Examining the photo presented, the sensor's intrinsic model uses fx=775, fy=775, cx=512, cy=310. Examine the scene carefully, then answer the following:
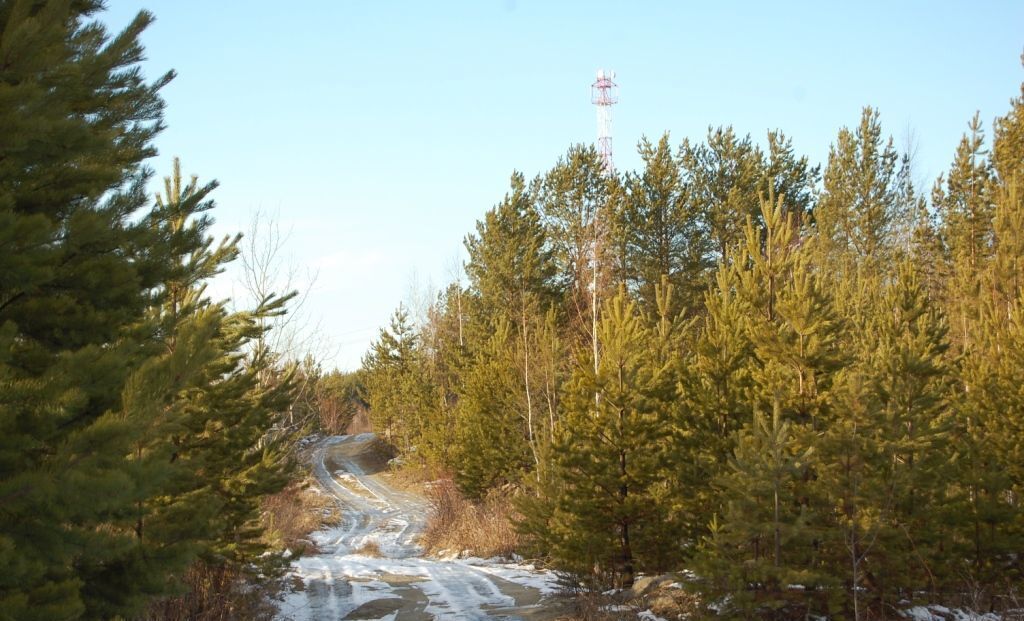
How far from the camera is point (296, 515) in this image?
86.2 feet

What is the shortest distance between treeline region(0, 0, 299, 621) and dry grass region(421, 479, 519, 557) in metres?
13.5

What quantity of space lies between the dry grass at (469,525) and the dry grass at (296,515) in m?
4.12

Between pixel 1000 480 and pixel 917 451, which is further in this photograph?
pixel 1000 480

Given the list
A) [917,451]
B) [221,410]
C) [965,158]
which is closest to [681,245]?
[965,158]

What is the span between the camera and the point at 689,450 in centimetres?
1320

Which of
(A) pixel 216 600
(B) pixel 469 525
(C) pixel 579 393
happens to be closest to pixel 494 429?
(B) pixel 469 525

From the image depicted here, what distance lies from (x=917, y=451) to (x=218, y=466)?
987 centimetres

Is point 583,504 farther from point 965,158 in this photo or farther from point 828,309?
point 965,158

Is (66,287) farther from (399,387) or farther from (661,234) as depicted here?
(399,387)

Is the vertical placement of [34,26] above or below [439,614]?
above

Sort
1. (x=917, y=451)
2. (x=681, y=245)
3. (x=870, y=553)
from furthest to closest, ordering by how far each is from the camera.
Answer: (x=681, y=245)
(x=917, y=451)
(x=870, y=553)

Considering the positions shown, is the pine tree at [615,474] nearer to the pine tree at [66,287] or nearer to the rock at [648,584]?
the rock at [648,584]

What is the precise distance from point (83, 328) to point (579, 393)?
31.3 feet

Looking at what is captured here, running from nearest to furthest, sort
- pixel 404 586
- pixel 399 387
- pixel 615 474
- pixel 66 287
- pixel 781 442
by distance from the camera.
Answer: pixel 66 287, pixel 781 442, pixel 615 474, pixel 404 586, pixel 399 387
